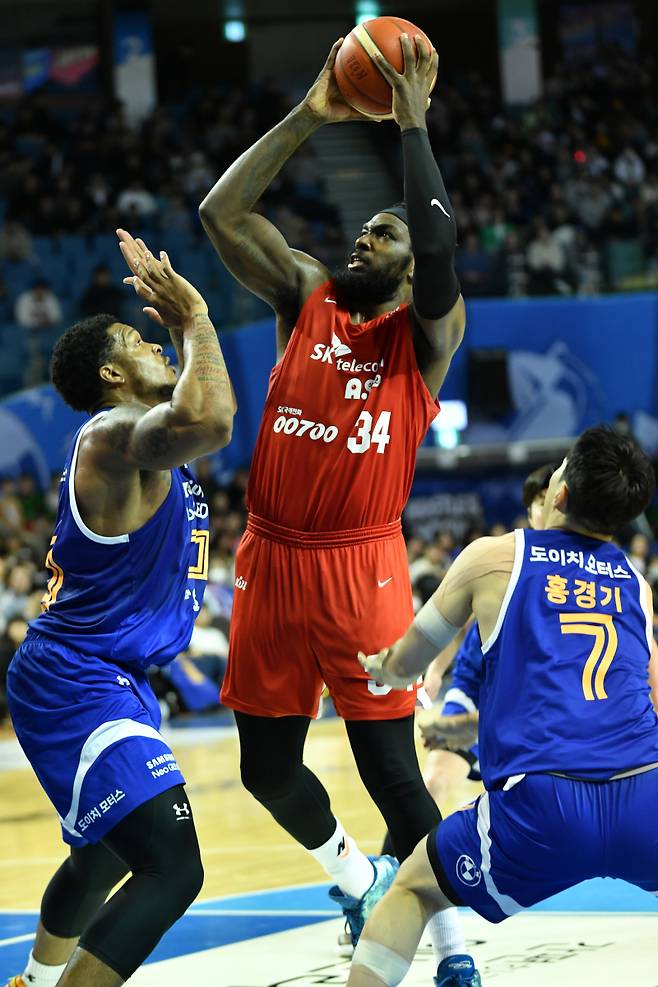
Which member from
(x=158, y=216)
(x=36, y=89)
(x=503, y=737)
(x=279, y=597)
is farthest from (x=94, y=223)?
(x=503, y=737)

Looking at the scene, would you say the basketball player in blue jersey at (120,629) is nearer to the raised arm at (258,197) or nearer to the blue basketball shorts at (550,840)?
the raised arm at (258,197)

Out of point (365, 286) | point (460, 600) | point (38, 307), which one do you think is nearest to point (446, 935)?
point (460, 600)

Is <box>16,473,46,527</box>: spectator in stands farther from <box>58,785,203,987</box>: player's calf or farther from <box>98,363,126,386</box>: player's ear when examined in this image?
<box>58,785,203,987</box>: player's calf

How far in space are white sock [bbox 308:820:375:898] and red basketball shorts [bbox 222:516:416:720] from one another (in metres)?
0.55

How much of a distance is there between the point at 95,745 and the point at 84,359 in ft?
3.73

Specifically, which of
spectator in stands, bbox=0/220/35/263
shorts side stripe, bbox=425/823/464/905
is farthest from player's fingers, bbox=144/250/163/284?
spectator in stands, bbox=0/220/35/263

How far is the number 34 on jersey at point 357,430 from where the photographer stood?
4.76m

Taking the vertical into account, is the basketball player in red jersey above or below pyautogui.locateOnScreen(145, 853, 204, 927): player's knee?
above

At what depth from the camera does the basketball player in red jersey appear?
187 inches

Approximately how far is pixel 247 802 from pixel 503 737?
573 centimetres

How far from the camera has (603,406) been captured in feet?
63.7

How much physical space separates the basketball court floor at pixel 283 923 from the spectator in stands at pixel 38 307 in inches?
383

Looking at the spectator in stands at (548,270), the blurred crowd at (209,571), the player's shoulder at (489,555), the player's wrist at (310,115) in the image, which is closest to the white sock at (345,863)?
the player's shoulder at (489,555)

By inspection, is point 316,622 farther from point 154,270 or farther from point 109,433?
point 154,270
